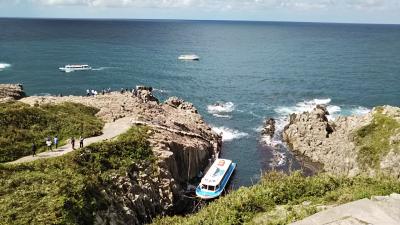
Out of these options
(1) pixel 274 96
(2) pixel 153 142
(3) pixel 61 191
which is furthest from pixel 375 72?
(3) pixel 61 191

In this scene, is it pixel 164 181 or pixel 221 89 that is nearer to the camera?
pixel 164 181

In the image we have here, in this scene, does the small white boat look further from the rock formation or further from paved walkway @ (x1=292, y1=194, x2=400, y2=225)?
paved walkway @ (x1=292, y1=194, x2=400, y2=225)

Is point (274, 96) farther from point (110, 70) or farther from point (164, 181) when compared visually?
point (164, 181)

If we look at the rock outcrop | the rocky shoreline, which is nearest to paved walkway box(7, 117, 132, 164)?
the rocky shoreline

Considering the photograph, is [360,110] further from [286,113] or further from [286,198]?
[286,198]

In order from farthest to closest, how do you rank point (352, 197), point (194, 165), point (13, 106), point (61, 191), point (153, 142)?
point (194, 165) → point (13, 106) → point (153, 142) → point (61, 191) → point (352, 197)

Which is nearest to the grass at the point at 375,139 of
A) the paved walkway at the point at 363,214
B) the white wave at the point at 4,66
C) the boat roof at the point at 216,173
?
the boat roof at the point at 216,173
